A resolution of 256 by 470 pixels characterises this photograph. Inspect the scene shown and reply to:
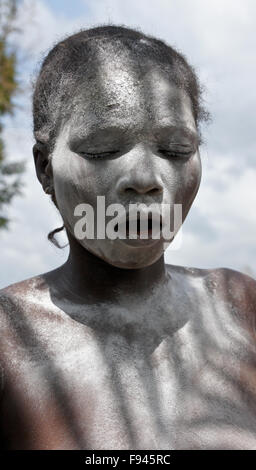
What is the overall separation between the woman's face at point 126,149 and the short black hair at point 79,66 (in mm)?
57

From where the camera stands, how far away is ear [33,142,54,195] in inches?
85.8

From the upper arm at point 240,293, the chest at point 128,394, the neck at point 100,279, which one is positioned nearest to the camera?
the chest at point 128,394

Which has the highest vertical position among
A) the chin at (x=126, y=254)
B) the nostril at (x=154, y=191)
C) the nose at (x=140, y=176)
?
the nose at (x=140, y=176)

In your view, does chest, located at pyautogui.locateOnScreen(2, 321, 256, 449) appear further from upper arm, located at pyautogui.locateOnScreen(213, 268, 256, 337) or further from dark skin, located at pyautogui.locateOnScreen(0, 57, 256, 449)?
upper arm, located at pyautogui.locateOnScreen(213, 268, 256, 337)

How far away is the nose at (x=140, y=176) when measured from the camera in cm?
186

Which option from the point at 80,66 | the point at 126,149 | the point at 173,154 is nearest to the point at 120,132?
the point at 126,149

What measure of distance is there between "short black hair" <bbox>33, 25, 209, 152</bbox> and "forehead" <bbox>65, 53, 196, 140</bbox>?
4 cm

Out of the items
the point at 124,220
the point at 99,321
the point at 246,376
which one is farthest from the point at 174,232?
the point at 246,376

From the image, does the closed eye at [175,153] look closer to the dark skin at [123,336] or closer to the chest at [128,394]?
the dark skin at [123,336]

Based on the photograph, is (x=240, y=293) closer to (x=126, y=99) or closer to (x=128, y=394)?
(x=128, y=394)

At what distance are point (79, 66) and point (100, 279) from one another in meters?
0.64

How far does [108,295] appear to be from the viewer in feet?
6.98

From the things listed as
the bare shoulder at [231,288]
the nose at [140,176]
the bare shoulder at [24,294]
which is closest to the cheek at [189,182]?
the nose at [140,176]

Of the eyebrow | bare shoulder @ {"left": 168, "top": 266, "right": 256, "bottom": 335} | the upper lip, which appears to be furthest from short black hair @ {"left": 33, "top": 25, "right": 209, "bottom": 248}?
bare shoulder @ {"left": 168, "top": 266, "right": 256, "bottom": 335}
